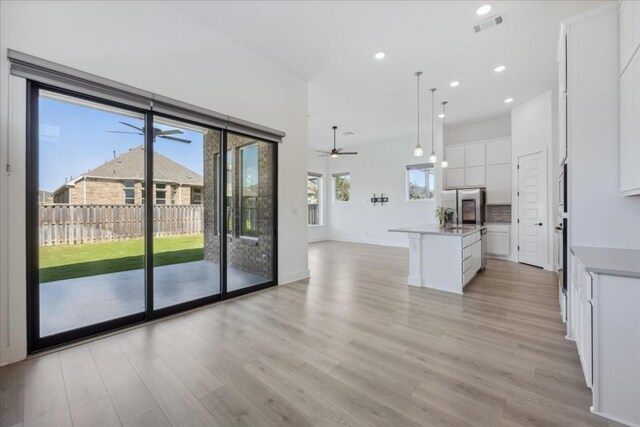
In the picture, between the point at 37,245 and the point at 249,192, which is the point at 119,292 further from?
the point at 249,192

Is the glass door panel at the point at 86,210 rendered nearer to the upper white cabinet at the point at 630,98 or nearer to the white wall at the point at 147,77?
the white wall at the point at 147,77

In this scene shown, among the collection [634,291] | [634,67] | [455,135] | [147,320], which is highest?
[455,135]

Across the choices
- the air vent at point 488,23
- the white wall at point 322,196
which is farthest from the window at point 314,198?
the air vent at point 488,23

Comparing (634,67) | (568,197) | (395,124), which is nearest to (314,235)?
(395,124)

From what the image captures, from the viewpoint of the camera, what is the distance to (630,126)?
2133 mm

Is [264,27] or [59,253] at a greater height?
[264,27]

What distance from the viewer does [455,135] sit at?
768cm

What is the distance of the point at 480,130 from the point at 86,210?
27.6ft

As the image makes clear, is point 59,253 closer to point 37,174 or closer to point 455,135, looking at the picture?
point 37,174

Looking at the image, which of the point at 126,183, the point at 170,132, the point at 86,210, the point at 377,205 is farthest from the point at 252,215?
the point at 377,205

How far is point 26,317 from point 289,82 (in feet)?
14.2

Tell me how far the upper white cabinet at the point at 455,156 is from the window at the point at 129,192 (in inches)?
291

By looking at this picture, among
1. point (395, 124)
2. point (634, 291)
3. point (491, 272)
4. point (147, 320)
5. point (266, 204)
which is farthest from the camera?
point (395, 124)

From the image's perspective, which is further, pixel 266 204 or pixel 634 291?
pixel 266 204
